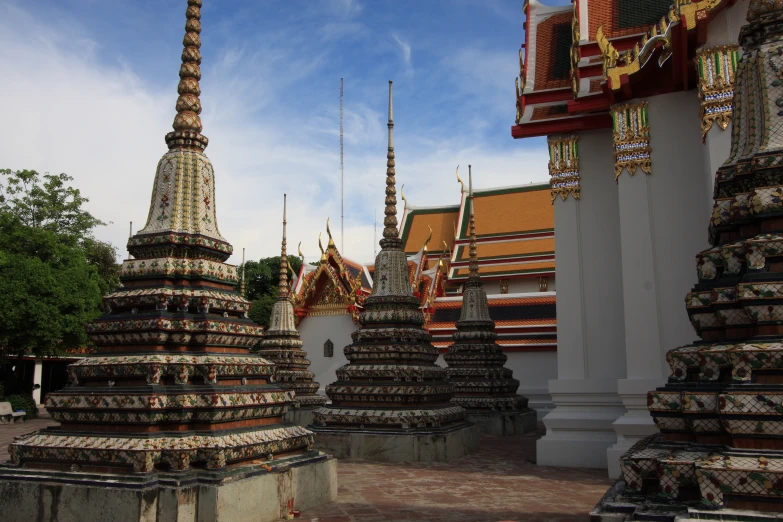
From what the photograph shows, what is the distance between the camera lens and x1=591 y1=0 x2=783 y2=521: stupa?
313 centimetres

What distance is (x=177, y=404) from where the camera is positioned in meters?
4.85

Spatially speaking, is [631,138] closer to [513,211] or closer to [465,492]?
[465,492]

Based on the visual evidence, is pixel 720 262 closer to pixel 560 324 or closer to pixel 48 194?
pixel 560 324

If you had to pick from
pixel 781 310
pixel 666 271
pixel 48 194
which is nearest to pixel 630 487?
pixel 781 310

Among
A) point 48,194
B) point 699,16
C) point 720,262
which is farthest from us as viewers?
point 48,194

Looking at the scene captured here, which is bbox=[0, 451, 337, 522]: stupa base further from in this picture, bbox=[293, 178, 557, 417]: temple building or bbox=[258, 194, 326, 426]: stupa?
bbox=[293, 178, 557, 417]: temple building

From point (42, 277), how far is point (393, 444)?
45.0 ft

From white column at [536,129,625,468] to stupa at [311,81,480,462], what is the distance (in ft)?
5.29

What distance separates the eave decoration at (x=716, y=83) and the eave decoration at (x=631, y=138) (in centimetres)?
82

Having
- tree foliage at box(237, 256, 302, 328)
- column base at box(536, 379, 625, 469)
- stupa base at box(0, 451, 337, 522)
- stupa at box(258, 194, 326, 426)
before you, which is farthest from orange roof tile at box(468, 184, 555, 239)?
stupa base at box(0, 451, 337, 522)

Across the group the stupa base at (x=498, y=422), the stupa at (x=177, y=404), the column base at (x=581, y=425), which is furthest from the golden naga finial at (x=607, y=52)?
the stupa base at (x=498, y=422)

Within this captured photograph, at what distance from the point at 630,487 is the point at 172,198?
13.7ft

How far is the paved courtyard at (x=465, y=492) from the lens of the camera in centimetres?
554

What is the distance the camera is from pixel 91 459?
4.68 metres
